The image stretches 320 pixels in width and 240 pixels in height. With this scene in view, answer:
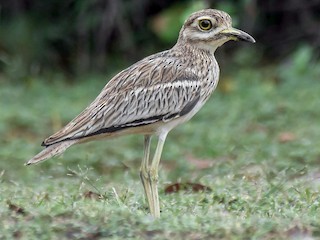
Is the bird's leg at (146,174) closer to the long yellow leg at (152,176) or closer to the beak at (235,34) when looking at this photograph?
the long yellow leg at (152,176)

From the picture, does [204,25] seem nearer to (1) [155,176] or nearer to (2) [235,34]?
(2) [235,34]

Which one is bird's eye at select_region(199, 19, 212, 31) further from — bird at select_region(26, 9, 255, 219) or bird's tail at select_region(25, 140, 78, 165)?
bird's tail at select_region(25, 140, 78, 165)

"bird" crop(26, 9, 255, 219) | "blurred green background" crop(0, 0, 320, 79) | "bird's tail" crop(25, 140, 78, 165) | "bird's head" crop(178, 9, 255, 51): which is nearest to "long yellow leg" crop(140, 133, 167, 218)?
"bird" crop(26, 9, 255, 219)

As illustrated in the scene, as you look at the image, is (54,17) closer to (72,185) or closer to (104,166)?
(104,166)

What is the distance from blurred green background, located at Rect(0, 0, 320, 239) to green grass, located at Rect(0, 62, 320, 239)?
12 mm

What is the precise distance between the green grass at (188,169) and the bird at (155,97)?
0.30 m

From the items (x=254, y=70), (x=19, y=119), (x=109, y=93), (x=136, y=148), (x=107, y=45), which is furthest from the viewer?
(x=107, y=45)

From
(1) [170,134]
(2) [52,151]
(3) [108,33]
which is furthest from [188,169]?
(3) [108,33]

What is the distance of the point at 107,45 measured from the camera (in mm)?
13547

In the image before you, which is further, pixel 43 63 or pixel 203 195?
pixel 43 63

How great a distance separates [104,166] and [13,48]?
4.22 metres

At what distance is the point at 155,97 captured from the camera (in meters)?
6.66

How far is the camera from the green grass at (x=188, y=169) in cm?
544

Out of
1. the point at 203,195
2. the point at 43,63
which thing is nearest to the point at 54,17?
the point at 43,63
